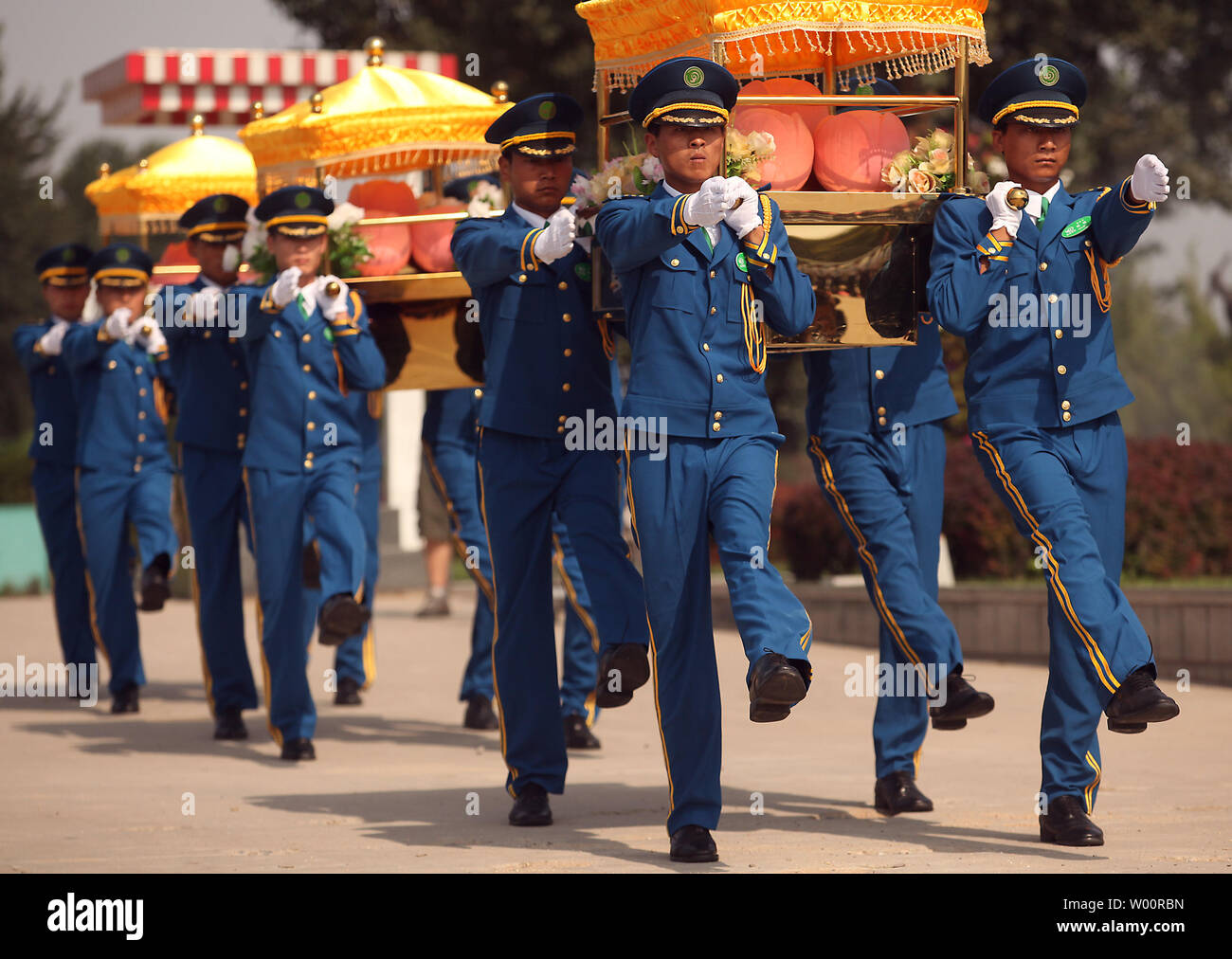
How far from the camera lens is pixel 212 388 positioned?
28.9ft

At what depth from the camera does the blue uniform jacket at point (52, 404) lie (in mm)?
10273

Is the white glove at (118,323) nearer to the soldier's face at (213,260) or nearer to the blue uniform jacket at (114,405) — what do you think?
the blue uniform jacket at (114,405)

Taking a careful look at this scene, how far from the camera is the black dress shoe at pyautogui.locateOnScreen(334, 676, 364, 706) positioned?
10.3m

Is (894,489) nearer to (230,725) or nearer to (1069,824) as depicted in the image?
(1069,824)

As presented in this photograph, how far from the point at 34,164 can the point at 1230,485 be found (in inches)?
1367

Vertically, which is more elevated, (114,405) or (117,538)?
(114,405)

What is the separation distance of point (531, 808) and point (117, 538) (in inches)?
169

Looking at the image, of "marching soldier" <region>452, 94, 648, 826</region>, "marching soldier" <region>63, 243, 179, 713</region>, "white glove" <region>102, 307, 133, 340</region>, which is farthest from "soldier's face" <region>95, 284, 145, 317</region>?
"marching soldier" <region>452, 94, 648, 826</region>

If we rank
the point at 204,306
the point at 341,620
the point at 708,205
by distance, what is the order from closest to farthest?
the point at 708,205 → the point at 341,620 → the point at 204,306

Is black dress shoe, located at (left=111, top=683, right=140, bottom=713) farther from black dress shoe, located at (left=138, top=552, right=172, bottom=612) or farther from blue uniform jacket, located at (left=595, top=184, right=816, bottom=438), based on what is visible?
blue uniform jacket, located at (left=595, top=184, right=816, bottom=438)

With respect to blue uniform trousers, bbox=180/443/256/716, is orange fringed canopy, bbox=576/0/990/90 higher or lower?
higher

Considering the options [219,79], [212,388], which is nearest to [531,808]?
[212,388]

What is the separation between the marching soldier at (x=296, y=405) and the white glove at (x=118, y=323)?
69.3 inches

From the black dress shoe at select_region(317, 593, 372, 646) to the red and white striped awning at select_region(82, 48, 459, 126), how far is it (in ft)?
38.6
